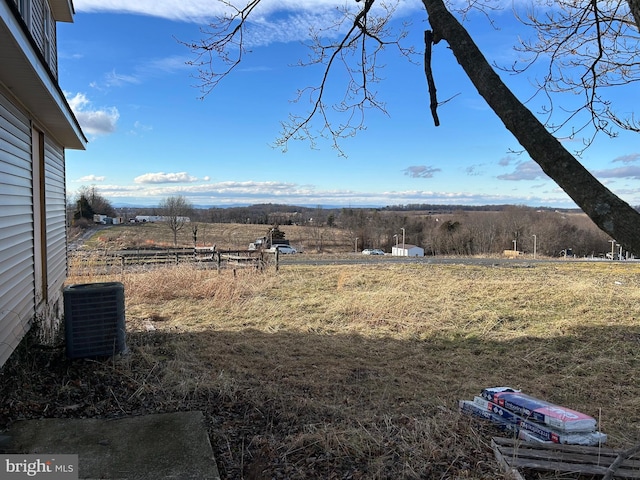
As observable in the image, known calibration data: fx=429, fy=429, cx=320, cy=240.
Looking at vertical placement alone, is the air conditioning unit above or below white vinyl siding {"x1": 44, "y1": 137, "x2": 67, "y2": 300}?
below

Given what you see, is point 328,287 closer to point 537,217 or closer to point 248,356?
point 248,356

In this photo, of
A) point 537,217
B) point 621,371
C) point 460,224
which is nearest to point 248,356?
point 621,371

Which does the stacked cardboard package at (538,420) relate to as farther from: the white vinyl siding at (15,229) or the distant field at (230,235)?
the distant field at (230,235)

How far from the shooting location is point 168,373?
409 centimetres

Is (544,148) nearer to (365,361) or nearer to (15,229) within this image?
(15,229)

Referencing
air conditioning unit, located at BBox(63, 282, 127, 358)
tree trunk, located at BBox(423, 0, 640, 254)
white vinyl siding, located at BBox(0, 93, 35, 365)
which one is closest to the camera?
tree trunk, located at BBox(423, 0, 640, 254)

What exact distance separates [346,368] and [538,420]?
10.8 ft

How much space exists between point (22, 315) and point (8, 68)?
233 centimetres

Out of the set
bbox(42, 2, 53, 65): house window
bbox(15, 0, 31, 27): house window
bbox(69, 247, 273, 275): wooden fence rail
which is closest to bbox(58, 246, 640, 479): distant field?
bbox(69, 247, 273, 275): wooden fence rail

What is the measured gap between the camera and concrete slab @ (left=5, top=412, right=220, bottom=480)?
7.82ft

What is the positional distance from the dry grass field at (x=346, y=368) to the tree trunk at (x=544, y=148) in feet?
4.94

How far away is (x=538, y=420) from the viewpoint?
2.87 metres

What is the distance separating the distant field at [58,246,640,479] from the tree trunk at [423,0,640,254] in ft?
5.07

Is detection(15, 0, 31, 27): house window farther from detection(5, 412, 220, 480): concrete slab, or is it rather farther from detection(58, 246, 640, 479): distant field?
detection(5, 412, 220, 480): concrete slab
